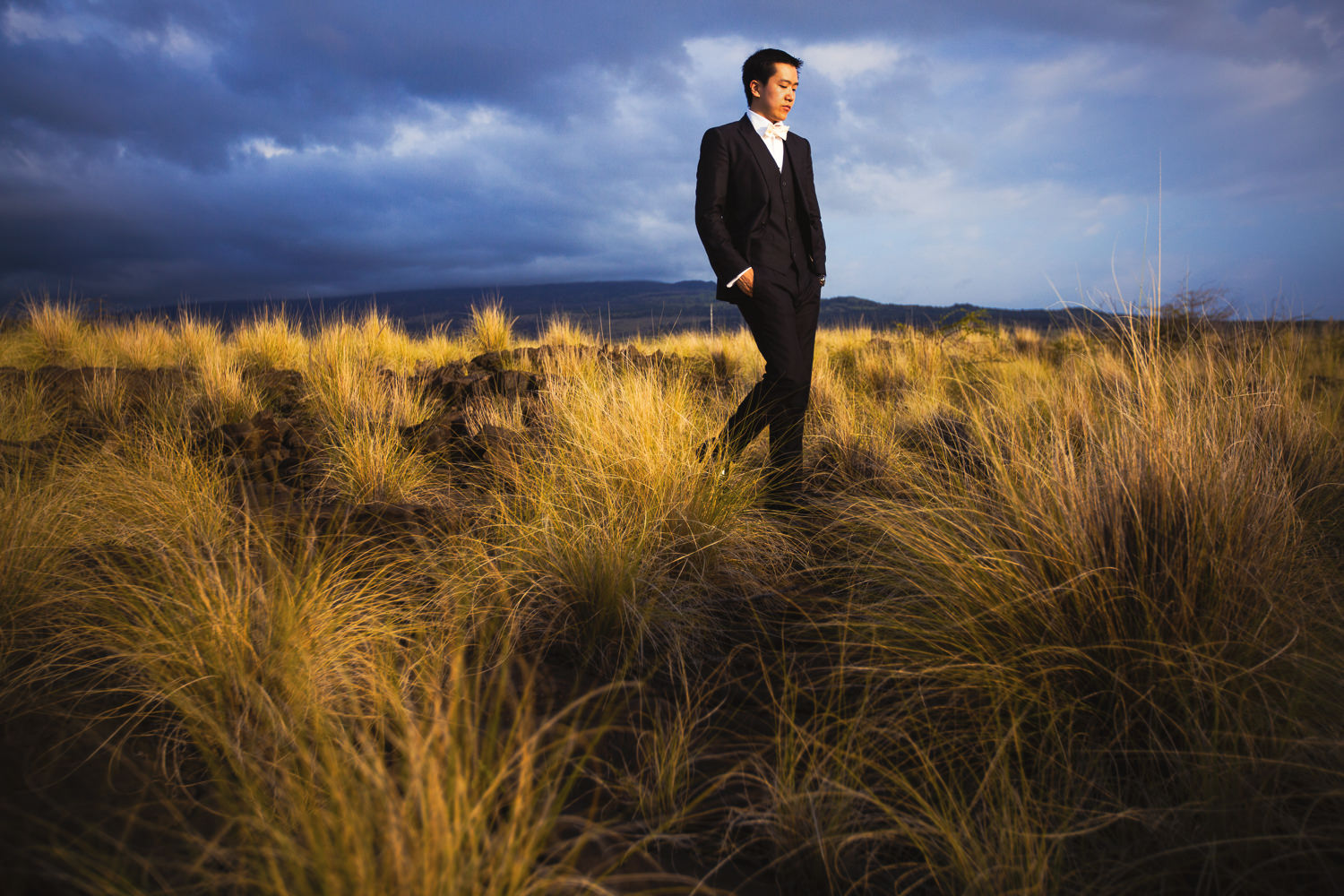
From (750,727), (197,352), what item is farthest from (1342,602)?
(197,352)

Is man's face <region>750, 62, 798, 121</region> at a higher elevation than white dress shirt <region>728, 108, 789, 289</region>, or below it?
higher

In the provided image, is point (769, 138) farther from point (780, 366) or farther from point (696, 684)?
point (696, 684)

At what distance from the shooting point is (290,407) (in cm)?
594

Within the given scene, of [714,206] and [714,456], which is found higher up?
[714,206]

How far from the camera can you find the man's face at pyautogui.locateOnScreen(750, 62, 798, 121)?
11.0 feet

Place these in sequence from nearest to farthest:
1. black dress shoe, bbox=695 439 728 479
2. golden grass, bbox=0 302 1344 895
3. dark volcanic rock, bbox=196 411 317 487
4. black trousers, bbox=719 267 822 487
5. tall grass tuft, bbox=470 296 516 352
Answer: golden grass, bbox=0 302 1344 895 → black dress shoe, bbox=695 439 728 479 → black trousers, bbox=719 267 822 487 → dark volcanic rock, bbox=196 411 317 487 → tall grass tuft, bbox=470 296 516 352

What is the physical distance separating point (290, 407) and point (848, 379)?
6014 mm

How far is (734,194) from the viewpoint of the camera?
11.5 feet

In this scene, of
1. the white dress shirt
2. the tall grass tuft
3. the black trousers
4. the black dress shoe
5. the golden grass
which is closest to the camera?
the golden grass

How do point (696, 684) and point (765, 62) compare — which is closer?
point (696, 684)

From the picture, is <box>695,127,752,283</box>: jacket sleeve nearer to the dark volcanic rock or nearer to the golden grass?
the golden grass

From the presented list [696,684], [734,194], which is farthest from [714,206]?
[696,684]

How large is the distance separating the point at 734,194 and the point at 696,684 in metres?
2.48

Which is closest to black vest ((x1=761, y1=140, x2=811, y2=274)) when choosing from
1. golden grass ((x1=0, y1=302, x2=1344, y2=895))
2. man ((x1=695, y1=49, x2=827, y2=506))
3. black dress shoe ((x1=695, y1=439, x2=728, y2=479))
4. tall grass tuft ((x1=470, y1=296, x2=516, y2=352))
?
man ((x1=695, y1=49, x2=827, y2=506))
